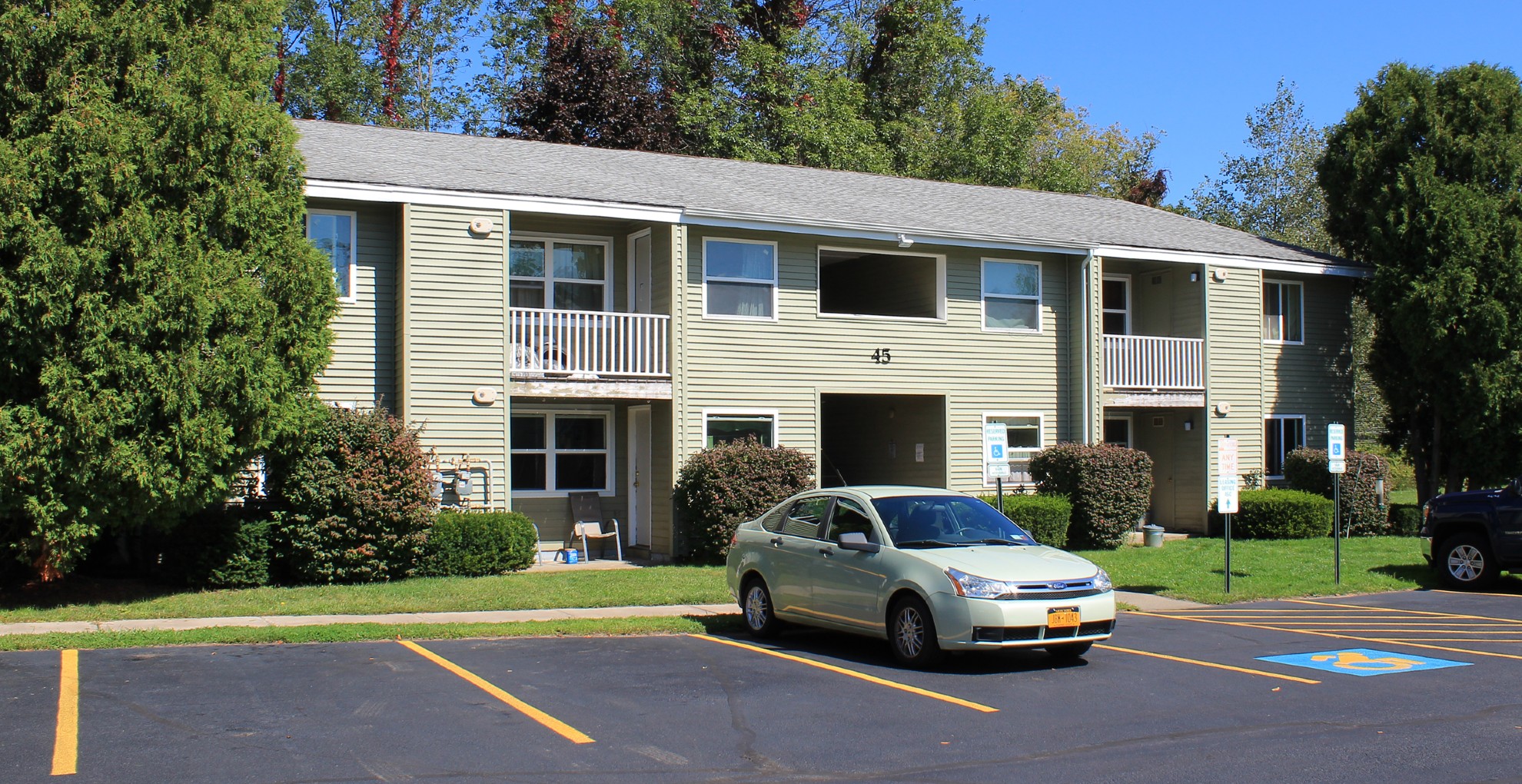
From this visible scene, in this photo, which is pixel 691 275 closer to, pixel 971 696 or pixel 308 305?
pixel 308 305

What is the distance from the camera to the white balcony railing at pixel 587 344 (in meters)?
19.1

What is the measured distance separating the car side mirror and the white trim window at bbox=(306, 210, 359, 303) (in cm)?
1004

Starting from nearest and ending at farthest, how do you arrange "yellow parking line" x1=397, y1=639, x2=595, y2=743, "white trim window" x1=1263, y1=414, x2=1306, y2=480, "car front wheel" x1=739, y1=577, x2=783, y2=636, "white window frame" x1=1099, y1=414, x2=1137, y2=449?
"yellow parking line" x1=397, y1=639, x2=595, y2=743 < "car front wheel" x1=739, y1=577, x2=783, y2=636 < "white trim window" x1=1263, y1=414, x2=1306, y2=480 < "white window frame" x1=1099, y1=414, x2=1137, y2=449

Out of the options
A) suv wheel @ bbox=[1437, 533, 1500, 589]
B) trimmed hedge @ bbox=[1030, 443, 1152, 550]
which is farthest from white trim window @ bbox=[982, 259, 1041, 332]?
suv wheel @ bbox=[1437, 533, 1500, 589]

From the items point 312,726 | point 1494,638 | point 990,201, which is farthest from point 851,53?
point 312,726

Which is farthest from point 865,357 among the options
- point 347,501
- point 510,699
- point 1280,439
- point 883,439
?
point 510,699

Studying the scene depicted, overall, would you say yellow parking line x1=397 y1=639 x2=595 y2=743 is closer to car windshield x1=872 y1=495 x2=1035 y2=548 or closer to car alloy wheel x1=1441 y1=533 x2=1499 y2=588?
car windshield x1=872 y1=495 x2=1035 y2=548

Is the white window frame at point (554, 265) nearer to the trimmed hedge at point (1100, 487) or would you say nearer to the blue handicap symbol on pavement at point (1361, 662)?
the trimmed hedge at point (1100, 487)

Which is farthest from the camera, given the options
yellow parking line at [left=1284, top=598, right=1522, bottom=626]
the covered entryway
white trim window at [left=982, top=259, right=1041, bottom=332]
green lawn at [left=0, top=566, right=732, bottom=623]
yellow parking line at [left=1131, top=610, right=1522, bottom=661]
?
white trim window at [left=982, top=259, right=1041, bottom=332]

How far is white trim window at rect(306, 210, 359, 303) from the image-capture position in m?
18.2

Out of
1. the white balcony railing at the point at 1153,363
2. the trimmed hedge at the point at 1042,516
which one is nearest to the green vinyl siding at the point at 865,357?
the white balcony railing at the point at 1153,363

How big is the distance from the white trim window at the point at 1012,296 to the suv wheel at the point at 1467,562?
8235mm

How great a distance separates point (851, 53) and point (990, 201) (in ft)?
65.3

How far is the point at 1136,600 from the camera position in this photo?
15852 mm
